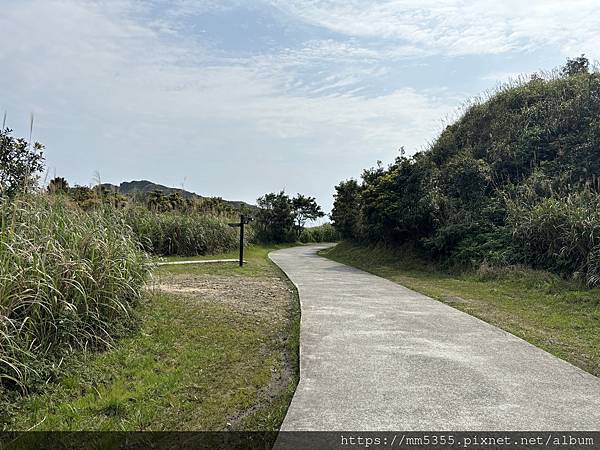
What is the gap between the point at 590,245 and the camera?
9.12 metres

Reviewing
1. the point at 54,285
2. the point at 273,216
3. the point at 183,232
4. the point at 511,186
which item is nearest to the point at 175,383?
the point at 54,285

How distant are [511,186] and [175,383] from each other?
11.7m

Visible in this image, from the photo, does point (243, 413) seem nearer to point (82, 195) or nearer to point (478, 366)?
point (478, 366)

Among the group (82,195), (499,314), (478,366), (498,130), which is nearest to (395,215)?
(498,130)

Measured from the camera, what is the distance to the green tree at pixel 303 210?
32.0m

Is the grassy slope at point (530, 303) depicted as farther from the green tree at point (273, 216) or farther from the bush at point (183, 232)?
the green tree at point (273, 216)

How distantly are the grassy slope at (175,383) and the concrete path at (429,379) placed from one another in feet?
0.93

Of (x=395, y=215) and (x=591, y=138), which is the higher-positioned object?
(x=591, y=138)

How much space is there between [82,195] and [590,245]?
9.17m

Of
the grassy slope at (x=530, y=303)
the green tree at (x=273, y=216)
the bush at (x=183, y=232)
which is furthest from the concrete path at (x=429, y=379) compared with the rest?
the green tree at (x=273, y=216)

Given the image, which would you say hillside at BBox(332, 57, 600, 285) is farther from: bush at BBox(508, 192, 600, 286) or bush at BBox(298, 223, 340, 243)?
bush at BBox(298, 223, 340, 243)

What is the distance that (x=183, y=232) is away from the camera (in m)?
16.4

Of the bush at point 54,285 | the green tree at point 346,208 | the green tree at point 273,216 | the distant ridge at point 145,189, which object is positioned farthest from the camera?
the green tree at point 273,216

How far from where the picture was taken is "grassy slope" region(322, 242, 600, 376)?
525 centimetres
